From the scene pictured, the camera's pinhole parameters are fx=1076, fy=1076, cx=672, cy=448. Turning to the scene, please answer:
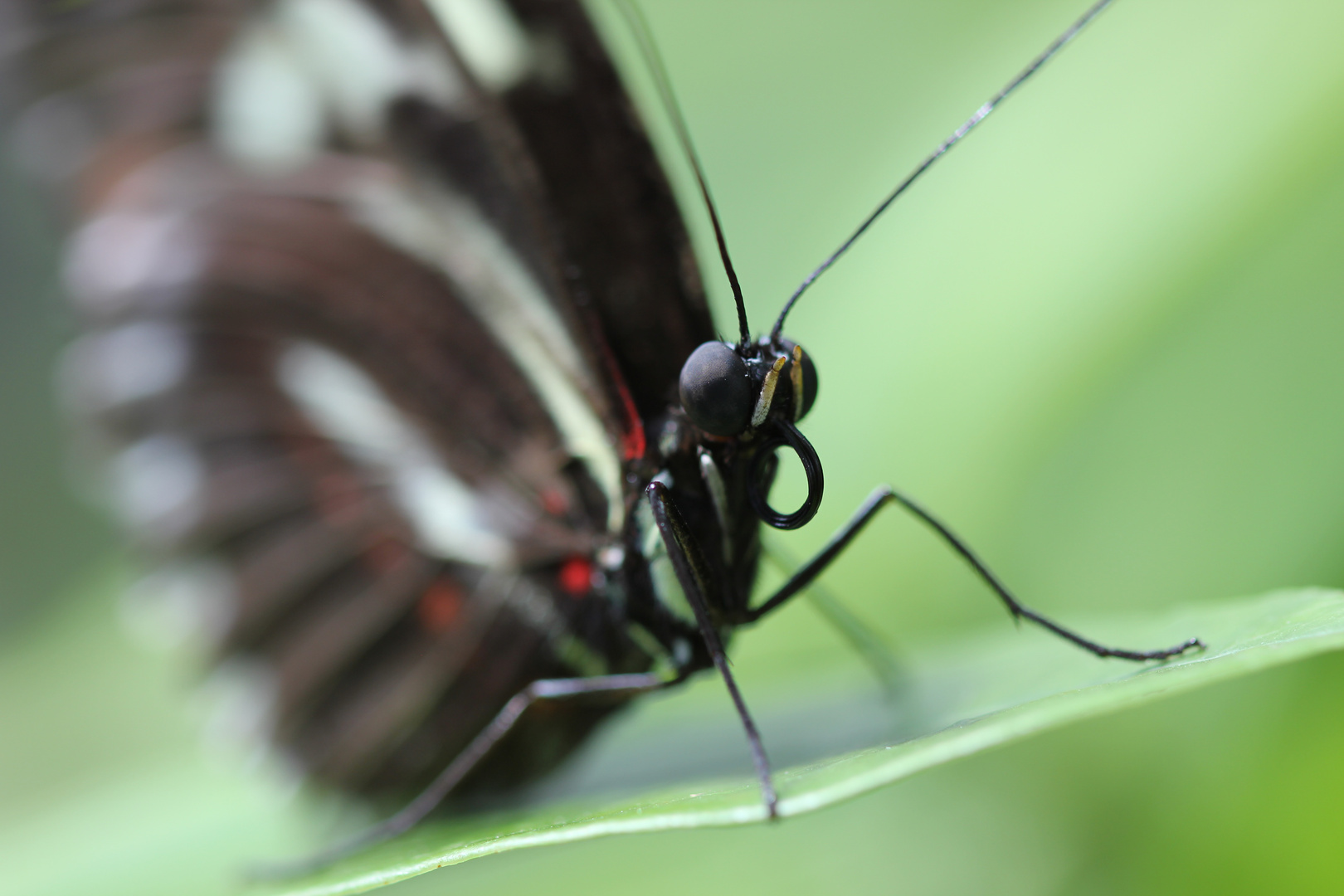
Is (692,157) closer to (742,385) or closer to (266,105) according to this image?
(742,385)

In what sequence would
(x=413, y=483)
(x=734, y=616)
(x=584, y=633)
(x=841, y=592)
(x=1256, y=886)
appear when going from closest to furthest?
(x=1256, y=886)
(x=734, y=616)
(x=584, y=633)
(x=413, y=483)
(x=841, y=592)

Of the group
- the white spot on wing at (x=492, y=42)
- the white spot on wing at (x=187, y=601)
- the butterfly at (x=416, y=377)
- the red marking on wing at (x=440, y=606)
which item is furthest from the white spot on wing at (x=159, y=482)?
the white spot on wing at (x=492, y=42)

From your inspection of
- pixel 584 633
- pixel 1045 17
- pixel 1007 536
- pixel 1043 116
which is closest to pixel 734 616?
pixel 584 633

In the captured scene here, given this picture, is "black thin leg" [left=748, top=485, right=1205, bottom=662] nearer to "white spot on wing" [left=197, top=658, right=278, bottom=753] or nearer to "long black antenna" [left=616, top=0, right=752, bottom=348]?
"long black antenna" [left=616, top=0, right=752, bottom=348]

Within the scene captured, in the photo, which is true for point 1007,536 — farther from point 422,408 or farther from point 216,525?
point 216,525

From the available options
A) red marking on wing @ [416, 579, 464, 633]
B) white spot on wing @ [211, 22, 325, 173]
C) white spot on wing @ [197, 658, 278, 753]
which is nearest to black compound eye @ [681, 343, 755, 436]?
red marking on wing @ [416, 579, 464, 633]

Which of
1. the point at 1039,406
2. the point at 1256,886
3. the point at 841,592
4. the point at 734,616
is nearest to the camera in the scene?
the point at 1256,886

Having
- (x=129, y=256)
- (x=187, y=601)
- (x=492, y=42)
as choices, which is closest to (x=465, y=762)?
(x=187, y=601)

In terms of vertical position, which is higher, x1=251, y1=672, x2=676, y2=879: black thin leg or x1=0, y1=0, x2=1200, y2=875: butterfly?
x1=0, y1=0, x2=1200, y2=875: butterfly
